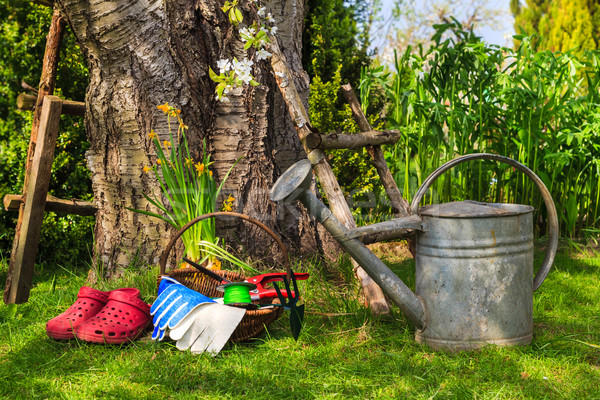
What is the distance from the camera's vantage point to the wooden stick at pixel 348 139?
215 centimetres

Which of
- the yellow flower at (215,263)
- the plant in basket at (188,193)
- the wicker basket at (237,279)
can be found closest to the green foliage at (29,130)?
the plant in basket at (188,193)

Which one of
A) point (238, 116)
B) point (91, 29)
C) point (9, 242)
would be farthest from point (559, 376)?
point (9, 242)

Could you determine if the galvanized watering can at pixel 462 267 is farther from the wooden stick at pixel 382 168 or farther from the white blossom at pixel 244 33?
the white blossom at pixel 244 33

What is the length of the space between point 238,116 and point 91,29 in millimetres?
768

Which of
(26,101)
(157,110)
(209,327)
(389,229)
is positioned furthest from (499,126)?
(26,101)

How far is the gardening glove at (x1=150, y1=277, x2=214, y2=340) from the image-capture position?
178 centimetres

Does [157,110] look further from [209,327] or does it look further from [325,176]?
[209,327]

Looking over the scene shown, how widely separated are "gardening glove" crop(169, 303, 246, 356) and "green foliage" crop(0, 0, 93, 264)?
187 centimetres

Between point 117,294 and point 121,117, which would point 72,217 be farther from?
point 117,294

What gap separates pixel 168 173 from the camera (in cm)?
234

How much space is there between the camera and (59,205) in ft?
9.19

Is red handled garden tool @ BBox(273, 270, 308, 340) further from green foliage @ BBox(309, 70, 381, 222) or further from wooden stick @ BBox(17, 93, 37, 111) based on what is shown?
wooden stick @ BBox(17, 93, 37, 111)

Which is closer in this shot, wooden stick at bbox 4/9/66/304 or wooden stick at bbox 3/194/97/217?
wooden stick at bbox 4/9/66/304

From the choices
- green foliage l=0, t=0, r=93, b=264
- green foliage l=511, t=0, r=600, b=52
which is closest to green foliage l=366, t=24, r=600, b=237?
green foliage l=0, t=0, r=93, b=264
